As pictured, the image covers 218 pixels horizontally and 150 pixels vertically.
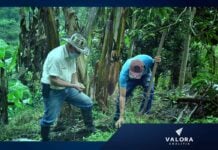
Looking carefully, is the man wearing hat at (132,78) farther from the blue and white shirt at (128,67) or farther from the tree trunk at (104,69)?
the tree trunk at (104,69)

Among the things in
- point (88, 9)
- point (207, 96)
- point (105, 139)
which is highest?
point (88, 9)

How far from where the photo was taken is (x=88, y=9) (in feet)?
13.6

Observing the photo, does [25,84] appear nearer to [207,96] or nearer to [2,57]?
[2,57]

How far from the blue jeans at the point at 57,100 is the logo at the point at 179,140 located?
657 mm

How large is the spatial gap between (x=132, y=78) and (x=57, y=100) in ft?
1.95

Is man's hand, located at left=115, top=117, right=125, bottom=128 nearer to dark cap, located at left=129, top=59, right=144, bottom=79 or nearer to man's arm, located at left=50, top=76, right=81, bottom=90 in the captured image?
dark cap, located at left=129, top=59, right=144, bottom=79

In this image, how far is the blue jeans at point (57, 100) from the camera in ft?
13.8

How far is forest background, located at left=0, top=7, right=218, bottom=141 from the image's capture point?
13.7ft

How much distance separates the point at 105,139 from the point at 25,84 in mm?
731

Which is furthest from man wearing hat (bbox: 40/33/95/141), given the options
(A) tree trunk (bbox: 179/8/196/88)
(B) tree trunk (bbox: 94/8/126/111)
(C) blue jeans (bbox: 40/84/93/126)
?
(A) tree trunk (bbox: 179/8/196/88)

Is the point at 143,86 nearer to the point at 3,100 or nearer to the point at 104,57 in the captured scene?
the point at 104,57

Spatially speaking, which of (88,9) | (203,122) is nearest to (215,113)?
(203,122)

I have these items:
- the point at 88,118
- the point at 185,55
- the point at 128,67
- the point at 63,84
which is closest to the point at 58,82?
the point at 63,84

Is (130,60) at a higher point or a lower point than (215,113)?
higher
